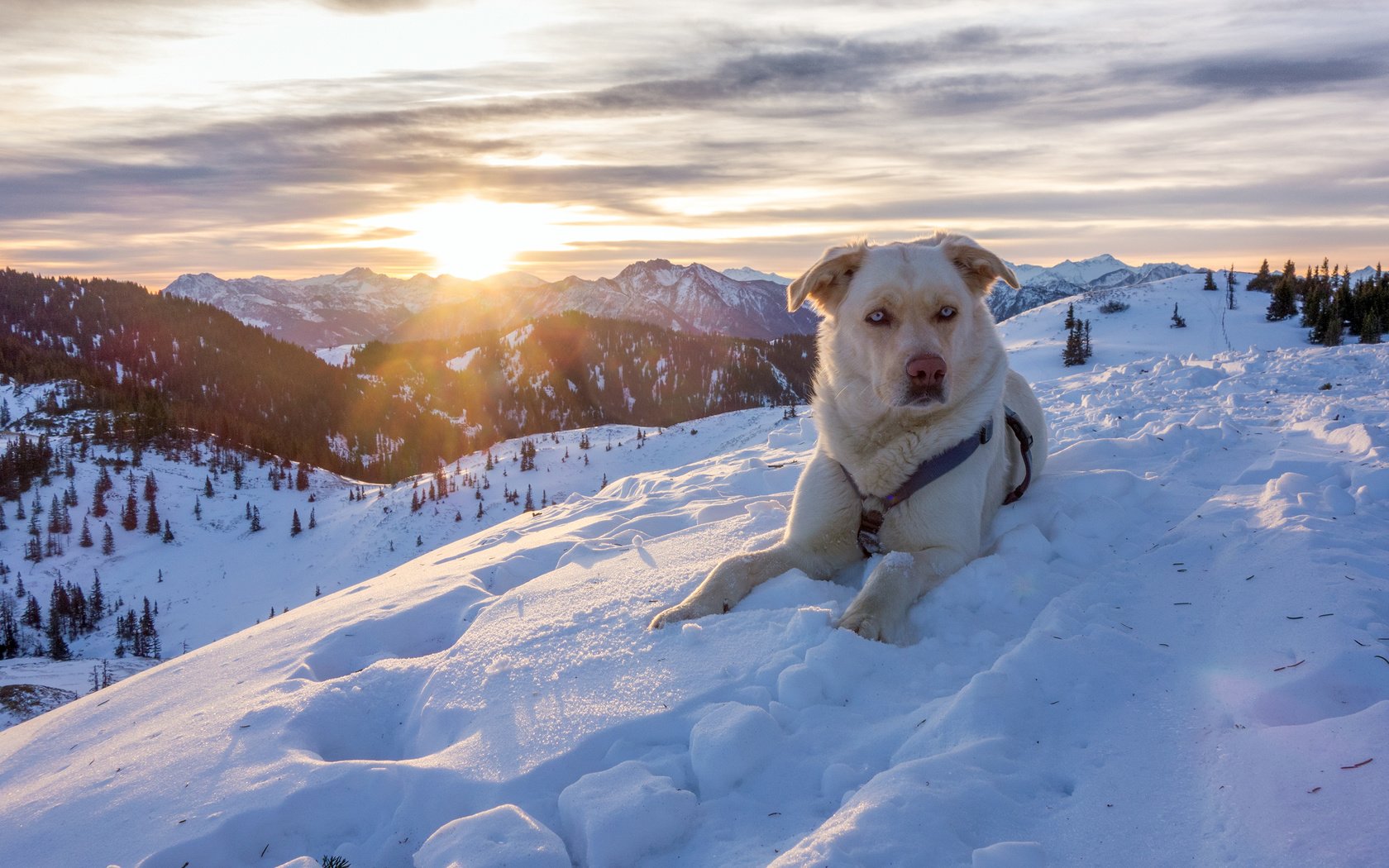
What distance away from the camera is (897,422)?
4820mm

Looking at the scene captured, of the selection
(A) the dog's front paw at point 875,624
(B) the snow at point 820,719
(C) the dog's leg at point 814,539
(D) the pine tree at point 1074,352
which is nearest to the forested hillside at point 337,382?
(D) the pine tree at point 1074,352

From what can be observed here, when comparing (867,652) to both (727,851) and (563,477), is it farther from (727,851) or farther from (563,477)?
(563,477)

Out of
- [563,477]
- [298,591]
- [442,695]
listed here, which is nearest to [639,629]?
[442,695]

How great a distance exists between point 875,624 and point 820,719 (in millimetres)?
812

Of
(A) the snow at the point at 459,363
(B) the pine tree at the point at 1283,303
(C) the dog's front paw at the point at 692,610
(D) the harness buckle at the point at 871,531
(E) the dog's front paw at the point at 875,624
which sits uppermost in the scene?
(B) the pine tree at the point at 1283,303

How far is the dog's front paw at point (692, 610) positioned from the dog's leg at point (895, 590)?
86cm

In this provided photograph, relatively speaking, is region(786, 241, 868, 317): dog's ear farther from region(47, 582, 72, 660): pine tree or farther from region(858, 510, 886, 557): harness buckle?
region(47, 582, 72, 660): pine tree

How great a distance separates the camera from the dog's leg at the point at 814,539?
15.0 feet

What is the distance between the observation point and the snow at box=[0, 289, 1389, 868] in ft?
7.18

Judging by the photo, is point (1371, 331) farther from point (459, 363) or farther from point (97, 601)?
point (459, 363)

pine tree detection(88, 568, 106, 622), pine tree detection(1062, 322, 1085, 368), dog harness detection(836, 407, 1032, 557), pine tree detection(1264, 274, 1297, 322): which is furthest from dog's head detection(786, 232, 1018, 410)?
pine tree detection(88, 568, 106, 622)

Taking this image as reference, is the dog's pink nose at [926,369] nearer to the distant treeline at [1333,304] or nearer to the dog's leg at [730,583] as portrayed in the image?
the dog's leg at [730,583]

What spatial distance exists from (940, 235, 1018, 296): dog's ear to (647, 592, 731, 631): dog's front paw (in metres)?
3.21

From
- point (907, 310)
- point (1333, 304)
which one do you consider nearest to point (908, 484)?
point (907, 310)
